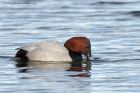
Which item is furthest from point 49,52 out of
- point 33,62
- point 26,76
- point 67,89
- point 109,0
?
point 109,0

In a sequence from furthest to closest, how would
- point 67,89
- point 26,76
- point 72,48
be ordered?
point 72,48, point 26,76, point 67,89

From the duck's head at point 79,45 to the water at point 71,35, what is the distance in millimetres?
300

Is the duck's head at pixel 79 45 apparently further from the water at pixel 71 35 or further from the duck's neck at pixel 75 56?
the water at pixel 71 35

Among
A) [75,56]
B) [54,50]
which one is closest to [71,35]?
[75,56]

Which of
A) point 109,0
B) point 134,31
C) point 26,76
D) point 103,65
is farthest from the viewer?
point 109,0

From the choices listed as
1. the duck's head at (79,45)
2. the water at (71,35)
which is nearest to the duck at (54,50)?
the duck's head at (79,45)

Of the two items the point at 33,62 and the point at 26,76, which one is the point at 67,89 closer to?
the point at 26,76

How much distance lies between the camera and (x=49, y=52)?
729 inches

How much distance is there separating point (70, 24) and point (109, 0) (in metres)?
5.60

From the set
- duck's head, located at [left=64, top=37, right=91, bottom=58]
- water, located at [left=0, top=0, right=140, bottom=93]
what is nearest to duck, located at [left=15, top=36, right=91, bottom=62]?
duck's head, located at [left=64, top=37, right=91, bottom=58]

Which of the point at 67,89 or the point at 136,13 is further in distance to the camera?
the point at 136,13

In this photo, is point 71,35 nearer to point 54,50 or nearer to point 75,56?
point 75,56

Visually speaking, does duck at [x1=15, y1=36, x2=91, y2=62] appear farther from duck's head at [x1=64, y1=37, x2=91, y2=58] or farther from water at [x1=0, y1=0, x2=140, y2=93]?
water at [x1=0, y1=0, x2=140, y2=93]

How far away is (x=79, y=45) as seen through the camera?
19047 millimetres
